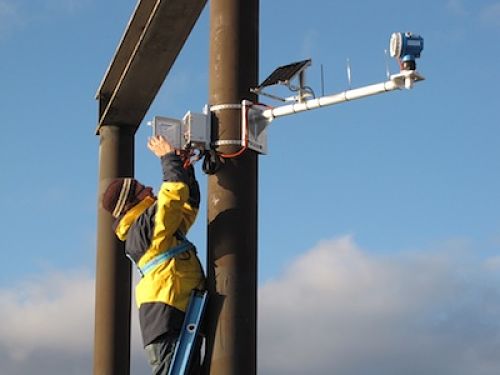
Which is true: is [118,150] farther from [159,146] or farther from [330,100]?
[330,100]

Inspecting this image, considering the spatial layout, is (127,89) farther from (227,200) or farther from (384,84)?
(384,84)

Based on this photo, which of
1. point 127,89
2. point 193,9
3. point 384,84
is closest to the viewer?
point 384,84

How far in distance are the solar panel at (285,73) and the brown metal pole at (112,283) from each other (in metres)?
4.58

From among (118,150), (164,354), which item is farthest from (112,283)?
(164,354)

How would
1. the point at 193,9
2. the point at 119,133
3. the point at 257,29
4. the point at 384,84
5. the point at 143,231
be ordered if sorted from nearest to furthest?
1. the point at 384,84
2. the point at 143,231
3. the point at 257,29
4. the point at 193,9
5. the point at 119,133

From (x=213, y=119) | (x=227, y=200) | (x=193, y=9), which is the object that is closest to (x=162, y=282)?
(x=227, y=200)

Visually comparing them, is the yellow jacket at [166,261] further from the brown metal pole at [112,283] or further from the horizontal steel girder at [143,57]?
the brown metal pole at [112,283]

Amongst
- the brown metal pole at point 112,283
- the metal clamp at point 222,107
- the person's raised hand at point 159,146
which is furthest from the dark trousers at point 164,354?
the brown metal pole at point 112,283

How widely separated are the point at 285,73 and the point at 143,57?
2.98m

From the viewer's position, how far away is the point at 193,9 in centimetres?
857

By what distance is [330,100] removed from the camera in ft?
21.5

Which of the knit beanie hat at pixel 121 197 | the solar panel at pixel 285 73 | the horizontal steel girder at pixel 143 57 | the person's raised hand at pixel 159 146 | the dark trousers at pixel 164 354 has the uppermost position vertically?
the horizontal steel girder at pixel 143 57

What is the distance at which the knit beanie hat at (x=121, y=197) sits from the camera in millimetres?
7008

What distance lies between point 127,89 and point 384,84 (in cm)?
463
